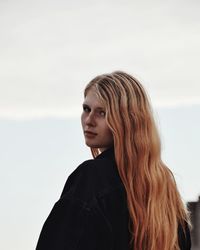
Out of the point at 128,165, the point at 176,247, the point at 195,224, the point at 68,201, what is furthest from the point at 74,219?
the point at 195,224

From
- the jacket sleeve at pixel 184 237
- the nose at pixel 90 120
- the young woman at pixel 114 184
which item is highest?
the nose at pixel 90 120

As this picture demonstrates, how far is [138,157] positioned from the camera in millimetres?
4312

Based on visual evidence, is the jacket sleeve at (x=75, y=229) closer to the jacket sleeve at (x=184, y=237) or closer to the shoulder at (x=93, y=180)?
the shoulder at (x=93, y=180)

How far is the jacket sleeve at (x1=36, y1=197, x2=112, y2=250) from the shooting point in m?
4.14

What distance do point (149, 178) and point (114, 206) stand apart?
9.0 inches

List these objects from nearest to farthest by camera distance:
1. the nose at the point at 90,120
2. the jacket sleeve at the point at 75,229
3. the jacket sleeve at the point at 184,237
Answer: the jacket sleeve at the point at 75,229 < the nose at the point at 90,120 < the jacket sleeve at the point at 184,237

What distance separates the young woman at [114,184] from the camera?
13.7 feet

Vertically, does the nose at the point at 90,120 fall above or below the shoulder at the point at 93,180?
above

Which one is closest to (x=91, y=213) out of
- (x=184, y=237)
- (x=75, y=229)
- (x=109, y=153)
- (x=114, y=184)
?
(x=75, y=229)

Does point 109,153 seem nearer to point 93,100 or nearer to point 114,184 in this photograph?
point 114,184

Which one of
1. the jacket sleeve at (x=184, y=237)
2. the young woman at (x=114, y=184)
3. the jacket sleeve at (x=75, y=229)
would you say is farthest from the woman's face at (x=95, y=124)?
the jacket sleeve at (x=184, y=237)

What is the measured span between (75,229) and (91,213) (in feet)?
0.34

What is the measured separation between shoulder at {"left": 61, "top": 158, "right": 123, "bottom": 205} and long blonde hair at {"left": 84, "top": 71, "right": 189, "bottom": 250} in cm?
6

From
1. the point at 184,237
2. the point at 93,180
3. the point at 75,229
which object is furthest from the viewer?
the point at 184,237
